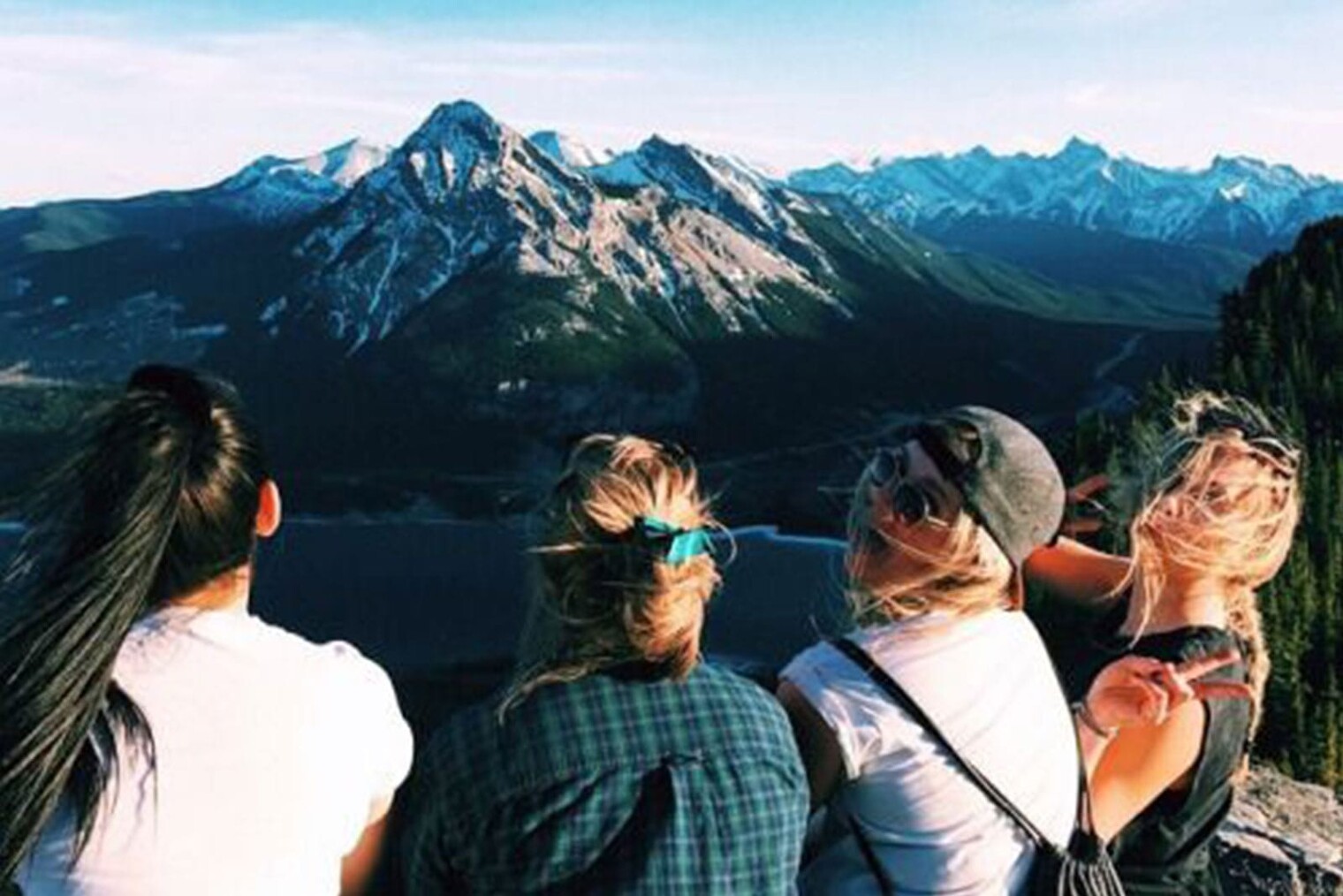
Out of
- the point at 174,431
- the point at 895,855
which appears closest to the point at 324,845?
the point at 174,431

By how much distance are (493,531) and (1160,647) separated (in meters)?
176

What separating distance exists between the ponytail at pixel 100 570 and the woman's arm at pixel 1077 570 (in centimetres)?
392

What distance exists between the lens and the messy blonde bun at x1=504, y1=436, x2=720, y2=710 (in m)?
5.12

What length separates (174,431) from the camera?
4.92 metres

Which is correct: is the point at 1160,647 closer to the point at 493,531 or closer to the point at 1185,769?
the point at 1185,769

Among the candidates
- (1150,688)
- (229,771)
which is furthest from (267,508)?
(1150,688)

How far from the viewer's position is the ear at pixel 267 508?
5.18 meters

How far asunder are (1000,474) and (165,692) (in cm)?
331

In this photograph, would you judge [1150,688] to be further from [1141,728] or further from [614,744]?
[614,744]

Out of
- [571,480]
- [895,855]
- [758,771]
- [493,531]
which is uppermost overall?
[571,480]

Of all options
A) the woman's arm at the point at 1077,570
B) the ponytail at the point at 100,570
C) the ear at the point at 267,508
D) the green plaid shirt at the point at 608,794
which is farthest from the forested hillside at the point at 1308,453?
the ponytail at the point at 100,570

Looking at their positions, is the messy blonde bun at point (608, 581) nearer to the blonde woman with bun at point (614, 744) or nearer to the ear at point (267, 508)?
the blonde woman with bun at point (614, 744)

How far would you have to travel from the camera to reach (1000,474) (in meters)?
5.72

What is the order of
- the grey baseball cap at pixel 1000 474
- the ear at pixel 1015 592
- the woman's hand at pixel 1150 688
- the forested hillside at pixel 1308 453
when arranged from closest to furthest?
the woman's hand at pixel 1150 688, the grey baseball cap at pixel 1000 474, the ear at pixel 1015 592, the forested hillside at pixel 1308 453
